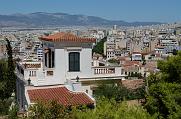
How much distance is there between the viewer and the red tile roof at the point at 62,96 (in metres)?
15.2

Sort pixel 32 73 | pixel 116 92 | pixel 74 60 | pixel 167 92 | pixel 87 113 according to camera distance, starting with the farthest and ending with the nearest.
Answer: pixel 74 60
pixel 32 73
pixel 116 92
pixel 167 92
pixel 87 113

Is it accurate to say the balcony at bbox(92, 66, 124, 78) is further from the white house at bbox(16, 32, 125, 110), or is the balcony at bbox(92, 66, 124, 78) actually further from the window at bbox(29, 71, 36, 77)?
the window at bbox(29, 71, 36, 77)

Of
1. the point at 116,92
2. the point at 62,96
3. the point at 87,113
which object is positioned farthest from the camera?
the point at 116,92

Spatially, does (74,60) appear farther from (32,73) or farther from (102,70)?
(32,73)

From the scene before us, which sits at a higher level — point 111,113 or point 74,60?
point 74,60

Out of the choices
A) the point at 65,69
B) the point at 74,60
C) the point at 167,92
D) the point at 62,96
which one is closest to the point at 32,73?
→ the point at 65,69

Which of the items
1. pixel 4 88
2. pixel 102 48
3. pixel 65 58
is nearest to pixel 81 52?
pixel 65 58

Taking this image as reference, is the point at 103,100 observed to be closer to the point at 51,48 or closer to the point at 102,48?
the point at 51,48

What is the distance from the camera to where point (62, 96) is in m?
15.9

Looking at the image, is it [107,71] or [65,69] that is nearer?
[65,69]

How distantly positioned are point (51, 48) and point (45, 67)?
0.83 metres

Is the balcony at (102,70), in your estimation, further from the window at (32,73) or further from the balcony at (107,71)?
the window at (32,73)

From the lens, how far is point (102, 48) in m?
159

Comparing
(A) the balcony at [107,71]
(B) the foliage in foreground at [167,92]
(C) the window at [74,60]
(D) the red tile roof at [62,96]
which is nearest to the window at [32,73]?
(D) the red tile roof at [62,96]
